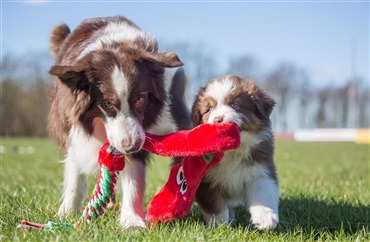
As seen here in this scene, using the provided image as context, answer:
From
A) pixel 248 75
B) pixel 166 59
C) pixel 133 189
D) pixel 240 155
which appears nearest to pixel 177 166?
pixel 133 189

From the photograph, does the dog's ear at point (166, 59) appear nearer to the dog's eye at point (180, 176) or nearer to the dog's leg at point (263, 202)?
the dog's eye at point (180, 176)

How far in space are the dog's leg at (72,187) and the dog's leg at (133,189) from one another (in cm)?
74

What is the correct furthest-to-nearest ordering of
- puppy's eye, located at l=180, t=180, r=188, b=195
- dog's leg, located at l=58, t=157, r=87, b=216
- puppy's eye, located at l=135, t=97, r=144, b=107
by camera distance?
dog's leg, located at l=58, t=157, r=87, b=216 < puppy's eye, located at l=180, t=180, r=188, b=195 < puppy's eye, located at l=135, t=97, r=144, b=107

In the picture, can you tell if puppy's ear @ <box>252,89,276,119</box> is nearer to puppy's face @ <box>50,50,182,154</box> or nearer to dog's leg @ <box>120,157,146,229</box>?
puppy's face @ <box>50,50,182,154</box>

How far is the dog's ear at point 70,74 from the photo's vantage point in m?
3.74

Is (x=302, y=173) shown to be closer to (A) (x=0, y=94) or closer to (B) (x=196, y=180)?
(B) (x=196, y=180)

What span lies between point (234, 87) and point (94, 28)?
1775 millimetres

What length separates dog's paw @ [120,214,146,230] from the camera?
3988mm

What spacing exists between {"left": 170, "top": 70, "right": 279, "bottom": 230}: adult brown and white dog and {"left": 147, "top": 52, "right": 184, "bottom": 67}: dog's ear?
398 millimetres

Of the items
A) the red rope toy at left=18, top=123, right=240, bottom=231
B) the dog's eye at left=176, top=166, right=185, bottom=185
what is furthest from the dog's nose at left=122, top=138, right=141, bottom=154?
the dog's eye at left=176, top=166, right=185, bottom=185

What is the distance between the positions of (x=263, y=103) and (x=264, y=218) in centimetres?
111

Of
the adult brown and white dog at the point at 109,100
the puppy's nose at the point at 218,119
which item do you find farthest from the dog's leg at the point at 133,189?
the puppy's nose at the point at 218,119

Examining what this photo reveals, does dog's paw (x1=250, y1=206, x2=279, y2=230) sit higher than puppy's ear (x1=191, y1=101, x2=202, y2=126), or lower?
lower

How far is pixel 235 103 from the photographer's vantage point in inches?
159
